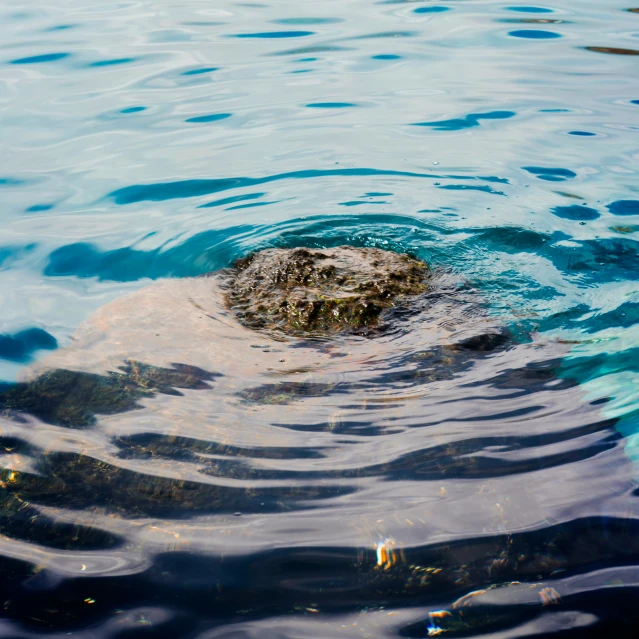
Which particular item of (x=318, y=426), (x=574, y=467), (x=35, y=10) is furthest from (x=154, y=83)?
(x=574, y=467)

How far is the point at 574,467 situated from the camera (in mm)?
3311

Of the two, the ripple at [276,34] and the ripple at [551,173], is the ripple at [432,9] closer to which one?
the ripple at [276,34]

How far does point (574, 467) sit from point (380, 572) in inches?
46.6

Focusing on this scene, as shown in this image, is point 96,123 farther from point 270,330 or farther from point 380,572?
point 380,572

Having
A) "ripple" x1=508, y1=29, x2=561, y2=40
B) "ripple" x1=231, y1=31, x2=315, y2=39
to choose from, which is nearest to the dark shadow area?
"ripple" x1=231, y1=31, x2=315, y2=39

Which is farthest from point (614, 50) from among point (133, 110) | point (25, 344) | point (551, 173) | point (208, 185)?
point (25, 344)

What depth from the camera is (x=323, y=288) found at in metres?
4.82

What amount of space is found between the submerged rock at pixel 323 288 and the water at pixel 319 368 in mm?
241

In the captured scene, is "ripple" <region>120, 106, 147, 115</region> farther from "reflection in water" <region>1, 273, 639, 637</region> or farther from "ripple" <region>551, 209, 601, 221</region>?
"ripple" <region>551, 209, 601, 221</region>

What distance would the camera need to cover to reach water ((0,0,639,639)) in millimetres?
2709

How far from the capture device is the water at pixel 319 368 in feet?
8.89

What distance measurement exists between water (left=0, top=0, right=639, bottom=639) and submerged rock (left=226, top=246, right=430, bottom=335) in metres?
0.24

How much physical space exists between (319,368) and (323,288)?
0.86 m

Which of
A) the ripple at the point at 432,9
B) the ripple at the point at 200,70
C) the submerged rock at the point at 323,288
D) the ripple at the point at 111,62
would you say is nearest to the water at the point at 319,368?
the ripple at the point at 200,70
